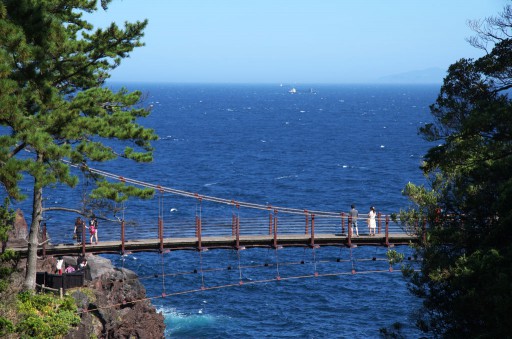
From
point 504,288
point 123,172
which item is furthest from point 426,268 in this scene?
point 123,172

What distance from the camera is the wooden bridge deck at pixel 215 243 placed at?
27742 millimetres

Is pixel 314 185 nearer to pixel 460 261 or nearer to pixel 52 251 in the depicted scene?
pixel 52 251

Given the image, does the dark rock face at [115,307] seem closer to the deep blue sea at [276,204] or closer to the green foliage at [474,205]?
the deep blue sea at [276,204]

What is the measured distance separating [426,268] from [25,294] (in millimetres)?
12067

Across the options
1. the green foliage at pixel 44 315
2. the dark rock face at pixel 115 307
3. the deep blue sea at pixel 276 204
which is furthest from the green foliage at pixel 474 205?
the dark rock face at pixel 115 307

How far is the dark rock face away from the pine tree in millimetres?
6857

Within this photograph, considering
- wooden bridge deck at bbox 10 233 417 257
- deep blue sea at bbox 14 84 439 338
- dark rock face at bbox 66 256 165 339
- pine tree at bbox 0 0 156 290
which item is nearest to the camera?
pine tree at bbox 0 0 156 290

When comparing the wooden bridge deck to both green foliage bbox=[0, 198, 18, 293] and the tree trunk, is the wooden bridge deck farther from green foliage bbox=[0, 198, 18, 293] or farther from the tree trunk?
green foliage bbox=[0, 198, 18, 293]

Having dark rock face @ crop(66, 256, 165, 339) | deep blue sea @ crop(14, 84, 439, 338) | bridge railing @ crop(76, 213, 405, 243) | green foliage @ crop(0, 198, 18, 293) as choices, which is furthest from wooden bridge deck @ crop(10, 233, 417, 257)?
green foliage @ crop(0, 198, 18, 293)

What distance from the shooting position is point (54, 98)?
20312 millimetres

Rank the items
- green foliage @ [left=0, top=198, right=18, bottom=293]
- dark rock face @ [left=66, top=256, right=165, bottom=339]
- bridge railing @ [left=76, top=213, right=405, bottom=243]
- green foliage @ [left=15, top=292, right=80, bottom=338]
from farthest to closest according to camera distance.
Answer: bridge railing @ [left=76, top=213, right=405, bottom=243] → dark rock face @ [left=66, top=256, right=165, bottom=339] → green foliage @ [left=15, top=292, right=80, bottom=338] → green foliage @ [left=0, top=198, right=18, bottom=293]

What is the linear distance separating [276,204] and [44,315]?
148ft

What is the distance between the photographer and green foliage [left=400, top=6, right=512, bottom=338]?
1653cm

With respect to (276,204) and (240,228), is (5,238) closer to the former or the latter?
(240,228)
